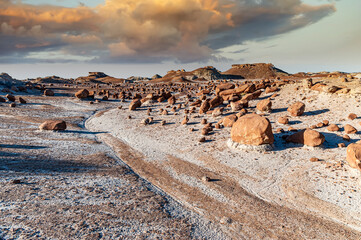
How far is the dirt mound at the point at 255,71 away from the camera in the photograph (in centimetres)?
13173

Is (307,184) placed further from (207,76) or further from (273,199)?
(207,76)

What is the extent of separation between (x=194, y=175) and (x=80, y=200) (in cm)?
835

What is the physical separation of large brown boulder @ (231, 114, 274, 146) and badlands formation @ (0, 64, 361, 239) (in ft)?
0.30

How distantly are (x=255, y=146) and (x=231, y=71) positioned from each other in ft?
439

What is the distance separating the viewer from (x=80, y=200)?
13.0 metres

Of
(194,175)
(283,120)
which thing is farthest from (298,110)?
(194,175)

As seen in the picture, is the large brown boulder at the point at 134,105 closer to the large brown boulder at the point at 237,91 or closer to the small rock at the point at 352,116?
the large brown boulder at the point at 237,91

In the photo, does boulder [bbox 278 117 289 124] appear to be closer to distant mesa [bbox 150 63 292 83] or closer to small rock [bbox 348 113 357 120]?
small rock [bbox 348 113 357 120]

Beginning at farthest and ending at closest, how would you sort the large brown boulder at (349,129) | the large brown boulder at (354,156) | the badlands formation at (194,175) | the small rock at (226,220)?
the large brown boulder at (349,129)
the large brown boulder at (354,156)
the small rock at (226,220)
the badlands formation at (194,175)

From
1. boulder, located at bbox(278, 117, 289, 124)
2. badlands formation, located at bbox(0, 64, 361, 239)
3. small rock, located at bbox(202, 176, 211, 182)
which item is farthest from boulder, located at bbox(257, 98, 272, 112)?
small rock, located at bbox(202, 176, 211, 182)

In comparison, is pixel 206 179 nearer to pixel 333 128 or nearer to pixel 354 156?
pixel 354 156

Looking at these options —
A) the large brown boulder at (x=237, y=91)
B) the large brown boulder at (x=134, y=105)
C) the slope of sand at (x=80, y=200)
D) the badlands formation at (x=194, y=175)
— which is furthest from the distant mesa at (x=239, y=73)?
the slope of sand at (x=80, y=200)

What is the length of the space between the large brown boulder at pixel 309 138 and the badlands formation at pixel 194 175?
0.08 metres

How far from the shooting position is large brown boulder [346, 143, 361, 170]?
1614 centimetres
